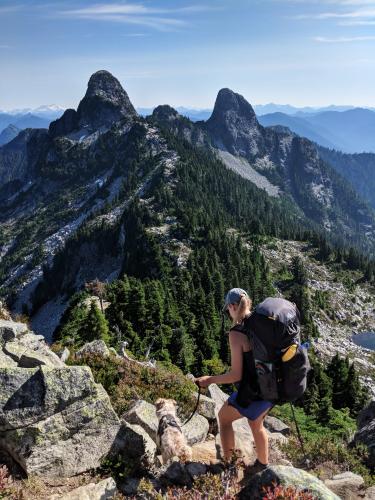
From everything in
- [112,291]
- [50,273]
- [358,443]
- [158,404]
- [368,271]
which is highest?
[158,404]

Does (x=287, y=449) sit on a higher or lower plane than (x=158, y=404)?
lower

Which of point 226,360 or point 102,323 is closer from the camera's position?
point 102,323

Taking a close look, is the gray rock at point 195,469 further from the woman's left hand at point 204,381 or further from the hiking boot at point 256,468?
the woman's left hand at point 204,381

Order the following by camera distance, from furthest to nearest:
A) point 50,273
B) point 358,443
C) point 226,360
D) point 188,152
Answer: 1. point 188,152
2. point 50,273
3. point 226,360
4. point 358,443

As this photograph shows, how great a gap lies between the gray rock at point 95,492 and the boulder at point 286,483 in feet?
9.00

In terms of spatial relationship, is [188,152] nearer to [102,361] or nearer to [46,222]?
[46,222]

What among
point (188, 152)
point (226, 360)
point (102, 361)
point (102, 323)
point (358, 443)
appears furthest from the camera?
point (188, 152)

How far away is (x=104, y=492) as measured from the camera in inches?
336

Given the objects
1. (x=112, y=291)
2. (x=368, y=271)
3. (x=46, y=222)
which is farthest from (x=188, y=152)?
(x=112, y=291)

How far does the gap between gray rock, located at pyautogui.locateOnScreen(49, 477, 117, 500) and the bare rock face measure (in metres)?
0.93

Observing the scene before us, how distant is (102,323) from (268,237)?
3595 inches

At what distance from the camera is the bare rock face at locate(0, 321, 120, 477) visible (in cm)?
939

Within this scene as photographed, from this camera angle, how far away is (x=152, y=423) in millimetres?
11195

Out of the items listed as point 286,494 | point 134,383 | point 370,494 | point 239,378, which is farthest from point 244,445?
point 134,383
